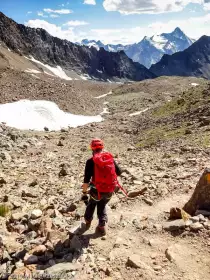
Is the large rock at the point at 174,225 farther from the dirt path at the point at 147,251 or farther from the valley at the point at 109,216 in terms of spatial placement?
the dirt path at the point at 147,251

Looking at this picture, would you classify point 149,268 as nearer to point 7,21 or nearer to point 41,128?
point 41,128

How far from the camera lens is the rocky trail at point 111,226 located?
8.11 meters

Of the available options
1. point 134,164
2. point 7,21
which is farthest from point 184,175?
point 7,21

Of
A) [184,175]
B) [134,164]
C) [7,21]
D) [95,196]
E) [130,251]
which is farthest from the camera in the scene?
[7,21]

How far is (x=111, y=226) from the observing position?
10414 mm

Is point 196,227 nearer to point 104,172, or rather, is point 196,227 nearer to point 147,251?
point 147,251

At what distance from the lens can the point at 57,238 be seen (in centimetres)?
959

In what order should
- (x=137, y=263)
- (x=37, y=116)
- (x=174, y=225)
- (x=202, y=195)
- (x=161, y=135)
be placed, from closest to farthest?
(x=137, y=263)
(x=174, y=225)
(x=202, y=195)
(x=161, y=135)
(x=37, y=116)

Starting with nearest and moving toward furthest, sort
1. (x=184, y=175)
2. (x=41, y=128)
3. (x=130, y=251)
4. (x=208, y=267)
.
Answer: (x=208, y=267) < (x=130, y=251) < (x=184, y=175) < (x=41, y=128)

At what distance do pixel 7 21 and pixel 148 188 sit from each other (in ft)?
679

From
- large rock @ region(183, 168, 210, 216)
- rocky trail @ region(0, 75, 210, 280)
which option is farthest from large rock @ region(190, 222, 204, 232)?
large rock @ region(183, 168, 210, 216)

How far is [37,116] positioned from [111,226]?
33547mm

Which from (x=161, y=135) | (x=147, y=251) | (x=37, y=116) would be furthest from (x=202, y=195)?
(x=37, y=116)

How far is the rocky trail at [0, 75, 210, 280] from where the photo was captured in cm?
811
